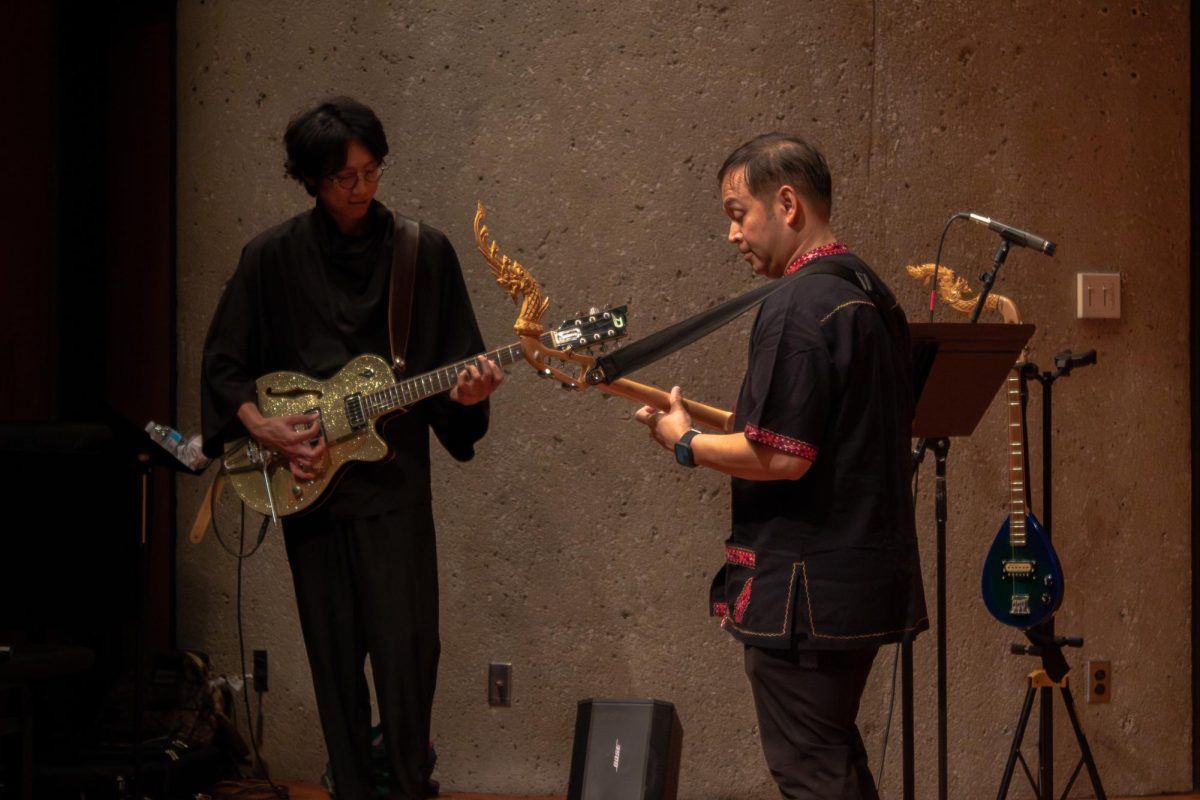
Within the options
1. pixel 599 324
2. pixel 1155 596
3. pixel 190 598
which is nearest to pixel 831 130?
pixel 599 324

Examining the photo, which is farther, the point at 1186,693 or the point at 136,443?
the point at 1186,693

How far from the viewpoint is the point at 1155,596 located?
4.12 meters

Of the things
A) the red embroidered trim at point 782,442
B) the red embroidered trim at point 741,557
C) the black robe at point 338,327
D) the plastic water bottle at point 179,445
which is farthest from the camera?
the plastic water bottle at point 179,445

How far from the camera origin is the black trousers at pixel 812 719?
7.52ft

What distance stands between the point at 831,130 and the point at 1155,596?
1.77m

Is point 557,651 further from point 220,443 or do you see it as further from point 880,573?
point 880,573

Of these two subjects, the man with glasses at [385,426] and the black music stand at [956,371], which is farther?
the man with glasses at [385,426]

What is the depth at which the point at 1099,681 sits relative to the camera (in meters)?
4.08

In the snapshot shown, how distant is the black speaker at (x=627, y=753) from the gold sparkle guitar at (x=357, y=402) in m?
0.98

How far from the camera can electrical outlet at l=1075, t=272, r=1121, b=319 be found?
4.07m

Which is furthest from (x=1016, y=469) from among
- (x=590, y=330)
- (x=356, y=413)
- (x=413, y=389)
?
(x=356, y=413)

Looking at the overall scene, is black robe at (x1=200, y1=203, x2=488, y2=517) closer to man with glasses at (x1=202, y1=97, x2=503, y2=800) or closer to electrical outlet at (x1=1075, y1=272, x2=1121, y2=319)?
man with glasses at (x1=202, y1=97, x2=503, y2=800)

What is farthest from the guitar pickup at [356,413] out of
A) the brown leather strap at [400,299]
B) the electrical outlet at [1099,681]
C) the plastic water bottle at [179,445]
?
the electrical outlet at [1099,681]

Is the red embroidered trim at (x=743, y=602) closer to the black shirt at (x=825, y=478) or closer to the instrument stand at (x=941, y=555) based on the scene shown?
the black shirt at (x=825, y=478)
